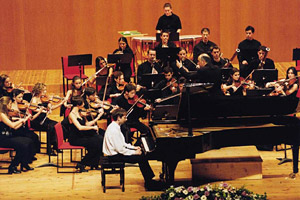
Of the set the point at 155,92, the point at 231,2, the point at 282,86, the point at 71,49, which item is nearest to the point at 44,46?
the point at 71,49

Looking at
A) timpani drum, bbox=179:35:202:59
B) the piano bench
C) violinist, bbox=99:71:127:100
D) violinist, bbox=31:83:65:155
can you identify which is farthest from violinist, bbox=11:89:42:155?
timpani drum, bbox=179:35:202:59

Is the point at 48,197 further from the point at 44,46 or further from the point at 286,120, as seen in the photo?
the point at 44,46

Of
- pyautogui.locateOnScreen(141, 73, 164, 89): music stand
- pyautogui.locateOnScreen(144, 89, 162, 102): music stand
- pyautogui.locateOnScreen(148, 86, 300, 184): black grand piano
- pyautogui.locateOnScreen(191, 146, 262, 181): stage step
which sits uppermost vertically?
pyautogui.locateOnScreen(141, 73, 164, 89): music stand

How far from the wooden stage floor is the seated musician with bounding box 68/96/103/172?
10.6 inches

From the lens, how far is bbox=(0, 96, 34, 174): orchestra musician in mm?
7539

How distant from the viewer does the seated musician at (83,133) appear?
298 inches

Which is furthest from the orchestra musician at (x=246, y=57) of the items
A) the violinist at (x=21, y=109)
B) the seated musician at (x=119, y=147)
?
the violinist at (x=21, y=109)

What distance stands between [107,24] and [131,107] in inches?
159

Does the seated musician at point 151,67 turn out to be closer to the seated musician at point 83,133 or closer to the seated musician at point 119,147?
the seated musician at point 83,133

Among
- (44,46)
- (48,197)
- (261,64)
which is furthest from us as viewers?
(44,46)

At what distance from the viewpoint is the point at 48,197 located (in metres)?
6.84

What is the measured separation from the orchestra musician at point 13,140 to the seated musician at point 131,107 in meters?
1.18

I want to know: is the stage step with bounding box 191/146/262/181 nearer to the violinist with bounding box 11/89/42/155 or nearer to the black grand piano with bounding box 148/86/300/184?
the black grand piano with bounding box 148/86/300/184

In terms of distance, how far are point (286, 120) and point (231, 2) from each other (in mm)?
5099
